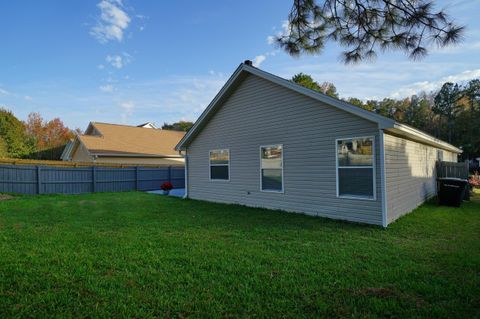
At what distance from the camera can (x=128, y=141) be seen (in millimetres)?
22375

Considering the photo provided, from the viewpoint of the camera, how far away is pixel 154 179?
1859 cm

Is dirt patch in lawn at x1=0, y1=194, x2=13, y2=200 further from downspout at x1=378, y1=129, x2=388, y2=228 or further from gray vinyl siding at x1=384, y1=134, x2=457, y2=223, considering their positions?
gray vinyl siding at x1=384, y1=134, x2=457, y2=223

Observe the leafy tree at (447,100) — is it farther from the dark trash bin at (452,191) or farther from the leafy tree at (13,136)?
the leafy tree at (13,136)

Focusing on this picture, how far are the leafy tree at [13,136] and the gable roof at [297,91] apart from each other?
94.7 feet

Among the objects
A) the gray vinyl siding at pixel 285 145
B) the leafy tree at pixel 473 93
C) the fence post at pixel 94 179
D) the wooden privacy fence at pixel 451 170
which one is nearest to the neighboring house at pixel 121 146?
the fence post at pixel 94 179

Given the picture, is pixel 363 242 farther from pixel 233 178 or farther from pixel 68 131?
pixel 68 131

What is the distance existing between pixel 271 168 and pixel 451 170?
10.3 meters

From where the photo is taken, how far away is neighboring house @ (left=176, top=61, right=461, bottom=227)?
7.45 meters

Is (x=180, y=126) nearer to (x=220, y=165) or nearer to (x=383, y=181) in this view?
(x=220, y=165)

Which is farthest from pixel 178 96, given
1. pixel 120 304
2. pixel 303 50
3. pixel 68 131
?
pixel 68 131

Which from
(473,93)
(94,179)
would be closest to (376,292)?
(94,179)

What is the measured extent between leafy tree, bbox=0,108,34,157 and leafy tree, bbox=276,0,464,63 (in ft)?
116

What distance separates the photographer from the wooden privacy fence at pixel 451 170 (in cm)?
1402

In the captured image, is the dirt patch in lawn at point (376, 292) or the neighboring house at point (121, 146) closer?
the dirt patch in lawn at point (376, 292)
